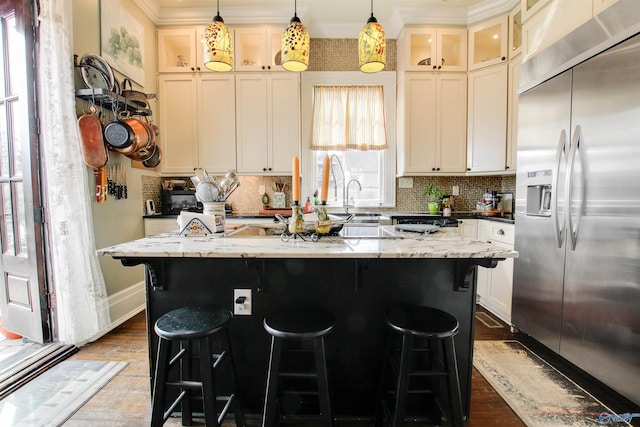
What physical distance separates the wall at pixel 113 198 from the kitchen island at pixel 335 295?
4.88 ft

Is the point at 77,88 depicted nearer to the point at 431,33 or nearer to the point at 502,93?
the point at 431,33

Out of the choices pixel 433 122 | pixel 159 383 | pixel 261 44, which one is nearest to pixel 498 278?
pixel 433 122

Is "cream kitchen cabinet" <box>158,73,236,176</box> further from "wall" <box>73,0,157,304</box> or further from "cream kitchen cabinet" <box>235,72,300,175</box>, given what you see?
"wall" <box>73,0,157,304</box>

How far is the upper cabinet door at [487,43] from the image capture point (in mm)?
3195

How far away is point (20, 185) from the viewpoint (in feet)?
7.59

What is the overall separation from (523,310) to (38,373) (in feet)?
11.4

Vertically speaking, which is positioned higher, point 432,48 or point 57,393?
point 432,48

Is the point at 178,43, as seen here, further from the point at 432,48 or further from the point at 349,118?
the point at 432,48

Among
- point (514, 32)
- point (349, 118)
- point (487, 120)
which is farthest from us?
point (349, 118)

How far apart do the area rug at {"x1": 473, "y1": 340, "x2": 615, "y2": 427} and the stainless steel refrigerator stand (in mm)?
154

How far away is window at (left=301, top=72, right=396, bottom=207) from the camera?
3.75 meters

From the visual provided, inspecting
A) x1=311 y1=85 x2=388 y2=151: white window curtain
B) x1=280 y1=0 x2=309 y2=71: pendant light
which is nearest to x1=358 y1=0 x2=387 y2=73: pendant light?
x1=280 y1=0 x2=309 y2=71: pendant light

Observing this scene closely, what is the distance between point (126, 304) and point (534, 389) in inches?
129

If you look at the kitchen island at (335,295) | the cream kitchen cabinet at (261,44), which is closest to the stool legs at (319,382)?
the kitchen island at (335,295)
